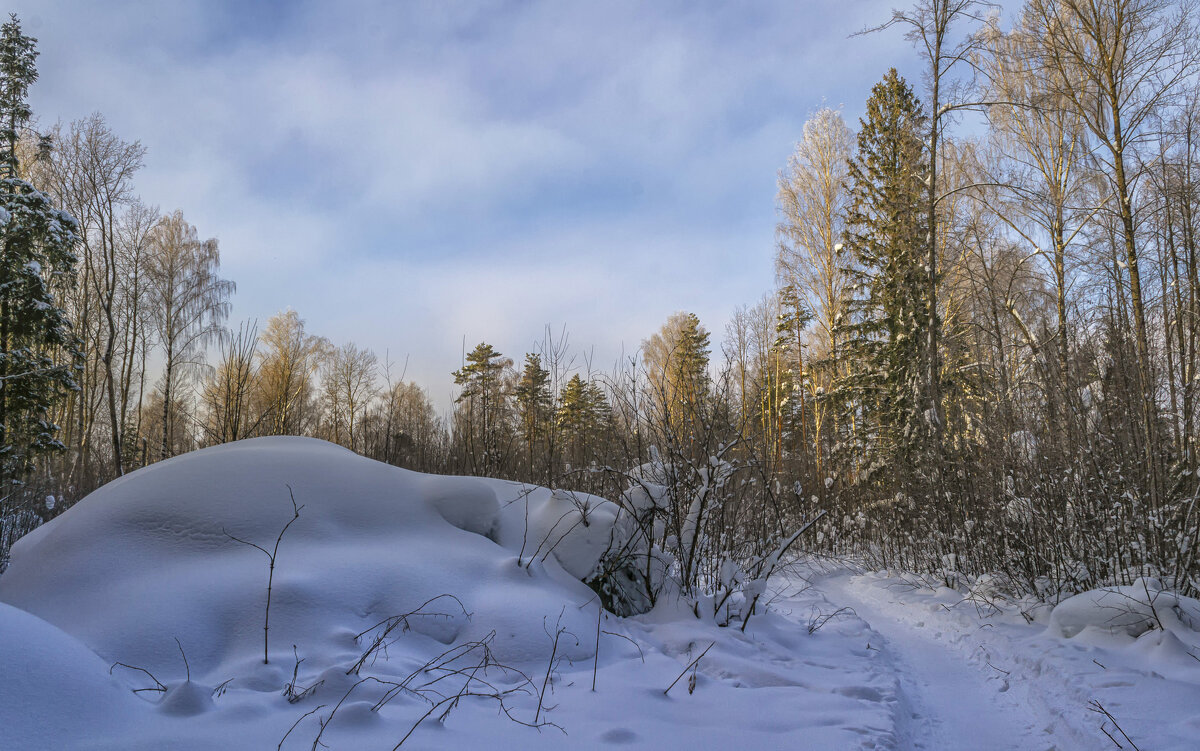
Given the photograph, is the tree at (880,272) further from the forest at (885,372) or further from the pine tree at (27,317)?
the pine tree at (27,317)

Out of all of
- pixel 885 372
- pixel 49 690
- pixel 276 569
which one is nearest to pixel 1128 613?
pixel 276 569

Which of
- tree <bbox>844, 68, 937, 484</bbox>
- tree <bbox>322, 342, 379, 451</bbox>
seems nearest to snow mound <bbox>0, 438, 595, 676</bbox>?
tree <bbox>844, 68, 937, 484</bbox>

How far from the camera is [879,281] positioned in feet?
42.1

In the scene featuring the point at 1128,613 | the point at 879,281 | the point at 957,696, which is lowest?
the point at 957,696

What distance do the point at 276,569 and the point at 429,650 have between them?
691 mm

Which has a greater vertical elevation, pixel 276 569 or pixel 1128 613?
pixel 276 569

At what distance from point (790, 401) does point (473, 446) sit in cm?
1275

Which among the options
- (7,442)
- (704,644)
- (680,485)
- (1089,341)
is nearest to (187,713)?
(704,644)

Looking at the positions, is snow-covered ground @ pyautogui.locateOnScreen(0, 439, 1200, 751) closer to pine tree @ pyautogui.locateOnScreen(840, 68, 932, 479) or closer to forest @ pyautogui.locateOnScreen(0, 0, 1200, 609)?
forest @ pyautogui.locateOnScreen(0, 0, 1200, 609)

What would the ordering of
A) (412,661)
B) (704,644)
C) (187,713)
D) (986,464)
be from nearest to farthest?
1. (187,713)
2. (412,661)
3. (704,644)
4. (986,464)

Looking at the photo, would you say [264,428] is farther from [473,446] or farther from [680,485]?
[680,485]

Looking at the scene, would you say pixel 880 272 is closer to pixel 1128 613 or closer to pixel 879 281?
pixel 879 281

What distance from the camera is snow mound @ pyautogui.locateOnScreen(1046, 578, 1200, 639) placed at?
10.2ft

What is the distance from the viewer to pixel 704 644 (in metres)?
2.97
